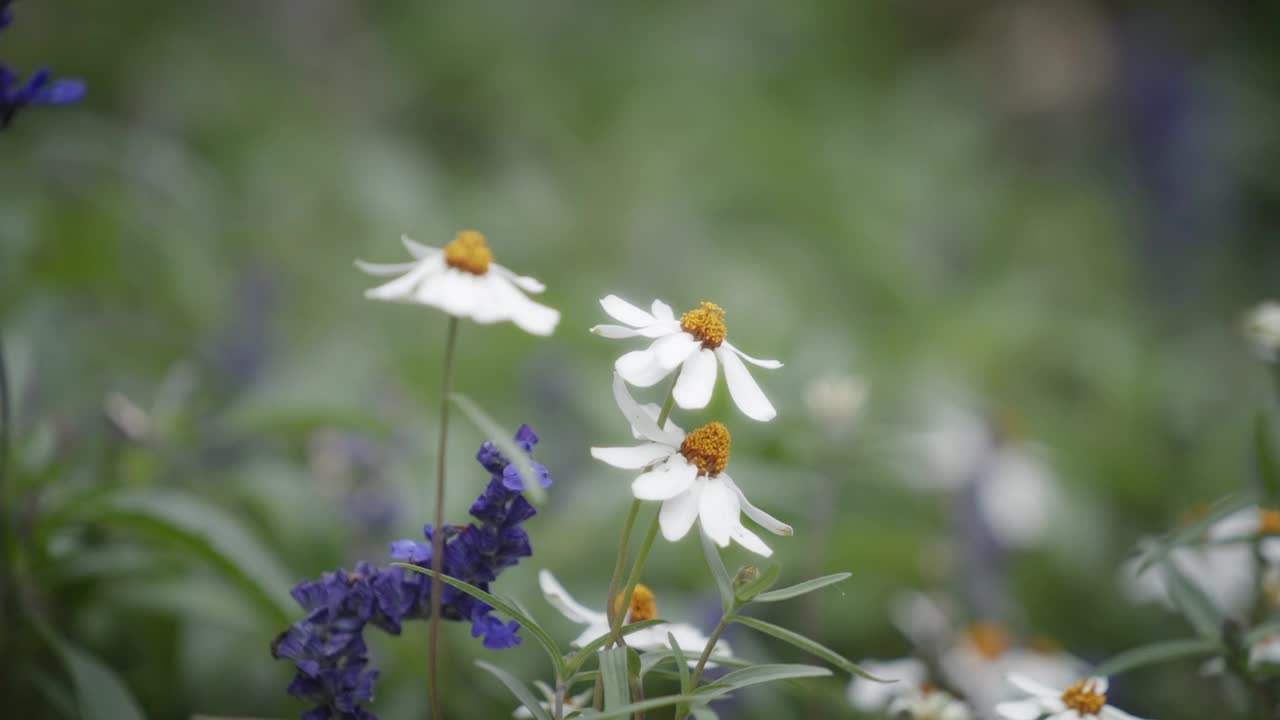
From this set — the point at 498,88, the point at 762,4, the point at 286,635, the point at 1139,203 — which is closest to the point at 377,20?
the point at 498,88

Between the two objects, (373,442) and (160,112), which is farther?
(160,112)

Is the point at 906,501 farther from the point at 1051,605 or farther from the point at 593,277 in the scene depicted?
the point at 593,277

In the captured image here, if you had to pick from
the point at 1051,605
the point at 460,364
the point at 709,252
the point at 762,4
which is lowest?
the point at 1051,605

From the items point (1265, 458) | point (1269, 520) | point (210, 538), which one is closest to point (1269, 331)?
point (1265, 458)

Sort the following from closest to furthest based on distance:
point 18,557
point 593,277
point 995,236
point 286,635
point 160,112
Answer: point 286,635 < point 18,557 < point 593,277 < point 160,112 < point 995,236

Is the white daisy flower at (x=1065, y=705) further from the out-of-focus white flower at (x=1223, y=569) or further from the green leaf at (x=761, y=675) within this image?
the out-of-focus white flower at (x=1223, y=569)

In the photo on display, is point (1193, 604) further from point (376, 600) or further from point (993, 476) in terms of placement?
point (993, 476)
